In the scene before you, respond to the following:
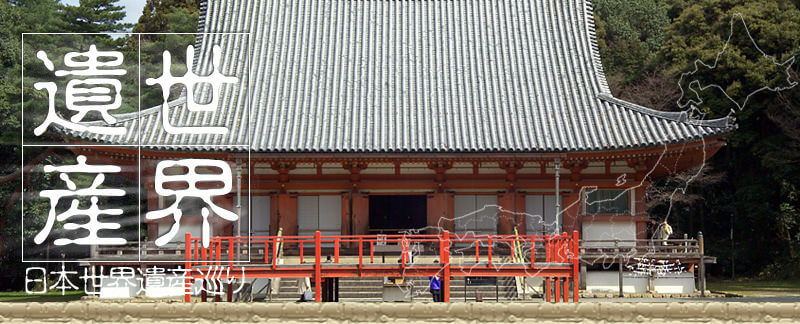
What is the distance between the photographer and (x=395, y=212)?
25766mm

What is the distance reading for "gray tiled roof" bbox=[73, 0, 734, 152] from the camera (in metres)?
23.1

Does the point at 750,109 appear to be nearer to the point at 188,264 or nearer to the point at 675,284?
the point at 675,284

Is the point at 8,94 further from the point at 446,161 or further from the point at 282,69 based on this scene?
the point at 446,161

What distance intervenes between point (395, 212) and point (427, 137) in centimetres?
322

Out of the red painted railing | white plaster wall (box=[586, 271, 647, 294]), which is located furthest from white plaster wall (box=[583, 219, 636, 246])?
the red painted railing

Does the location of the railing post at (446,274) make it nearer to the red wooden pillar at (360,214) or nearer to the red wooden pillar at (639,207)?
the red wooden pillar at (360,214)

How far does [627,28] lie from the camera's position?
62.5 m

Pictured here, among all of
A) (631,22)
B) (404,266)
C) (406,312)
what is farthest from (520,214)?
(631,22)

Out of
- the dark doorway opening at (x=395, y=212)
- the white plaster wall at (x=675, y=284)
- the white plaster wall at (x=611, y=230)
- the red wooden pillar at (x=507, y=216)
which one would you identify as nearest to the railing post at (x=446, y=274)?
the red wooden pillar at (x=507, y=216)

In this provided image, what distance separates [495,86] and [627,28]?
3931 cm

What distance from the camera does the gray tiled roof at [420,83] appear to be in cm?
2311

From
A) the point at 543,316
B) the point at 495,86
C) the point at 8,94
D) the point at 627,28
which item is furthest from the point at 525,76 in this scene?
the point at 627,28

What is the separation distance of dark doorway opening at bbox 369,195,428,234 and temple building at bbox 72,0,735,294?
38 mm

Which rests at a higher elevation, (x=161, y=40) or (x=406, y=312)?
(x=161, y=40)
